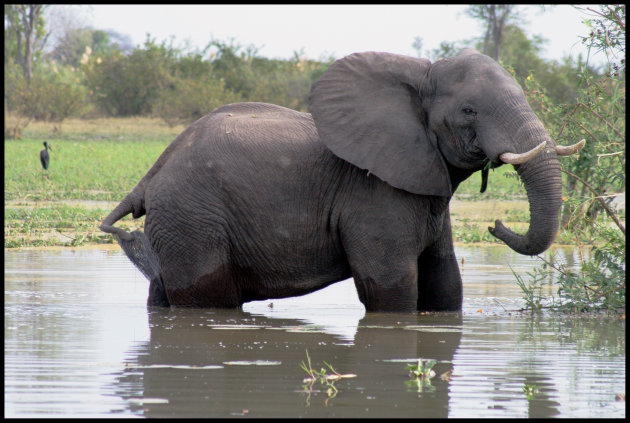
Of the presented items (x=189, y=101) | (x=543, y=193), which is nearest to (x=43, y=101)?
(x=189, y=101)

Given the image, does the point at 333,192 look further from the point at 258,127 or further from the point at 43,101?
the point at 43,101

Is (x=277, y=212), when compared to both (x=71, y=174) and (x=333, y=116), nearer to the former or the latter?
(x=333, y=116)

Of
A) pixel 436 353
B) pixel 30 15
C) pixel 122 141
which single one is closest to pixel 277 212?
pixel 436 353

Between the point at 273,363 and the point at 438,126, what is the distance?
6.14 feet

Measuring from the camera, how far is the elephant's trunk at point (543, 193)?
5.50m

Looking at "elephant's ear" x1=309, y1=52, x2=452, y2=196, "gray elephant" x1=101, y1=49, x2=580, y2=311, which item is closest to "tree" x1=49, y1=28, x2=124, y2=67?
"gray elephant" x1=101, y1=49, x2=580, y2=311

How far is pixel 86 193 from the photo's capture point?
14.0m

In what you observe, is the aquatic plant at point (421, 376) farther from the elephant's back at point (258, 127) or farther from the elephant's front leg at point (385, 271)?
the elephant's back at point (258, 127)

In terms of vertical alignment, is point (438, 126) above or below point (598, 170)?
above

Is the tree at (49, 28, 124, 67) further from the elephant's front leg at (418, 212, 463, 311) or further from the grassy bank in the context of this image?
the elephant's front leg at (418, 212, 463, 311)

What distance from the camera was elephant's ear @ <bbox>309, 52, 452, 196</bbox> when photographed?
5988mm

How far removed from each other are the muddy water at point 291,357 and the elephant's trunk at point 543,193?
0.57 metres

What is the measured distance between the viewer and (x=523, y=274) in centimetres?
836

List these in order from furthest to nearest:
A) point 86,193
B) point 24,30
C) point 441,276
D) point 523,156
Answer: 1. point 24,30
2. point 86,193
3. point 441,276
4. point 523,156
